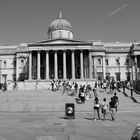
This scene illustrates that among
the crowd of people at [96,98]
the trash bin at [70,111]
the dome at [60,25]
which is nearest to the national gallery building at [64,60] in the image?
the dome at [60,25]

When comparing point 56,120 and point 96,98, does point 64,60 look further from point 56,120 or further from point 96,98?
point 56,120

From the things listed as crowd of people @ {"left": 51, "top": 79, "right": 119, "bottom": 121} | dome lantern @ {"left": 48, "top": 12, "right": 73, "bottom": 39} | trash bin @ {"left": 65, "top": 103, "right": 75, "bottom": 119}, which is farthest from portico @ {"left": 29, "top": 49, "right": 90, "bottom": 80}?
trash bin @ {"left": 65, "top": 103, "right": 75, "bottom": 119}

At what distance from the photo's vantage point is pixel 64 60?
5328cm

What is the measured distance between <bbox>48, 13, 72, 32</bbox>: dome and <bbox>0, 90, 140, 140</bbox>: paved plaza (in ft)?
136

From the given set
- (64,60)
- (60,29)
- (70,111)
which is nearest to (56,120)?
(70,111)

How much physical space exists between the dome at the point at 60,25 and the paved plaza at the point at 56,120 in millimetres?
41431

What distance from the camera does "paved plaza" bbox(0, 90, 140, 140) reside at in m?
10.2

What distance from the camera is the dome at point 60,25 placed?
2615 inches

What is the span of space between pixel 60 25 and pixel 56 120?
176 feet

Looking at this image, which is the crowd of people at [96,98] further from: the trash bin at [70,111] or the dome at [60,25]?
the dome at [60,25]

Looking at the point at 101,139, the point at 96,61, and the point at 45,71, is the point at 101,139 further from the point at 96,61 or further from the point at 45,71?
the point at 96,61

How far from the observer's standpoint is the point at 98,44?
64.4m

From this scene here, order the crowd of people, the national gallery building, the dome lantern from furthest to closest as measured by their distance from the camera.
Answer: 1. the dome lantern
2. the national gallery building
3. the crowd of people

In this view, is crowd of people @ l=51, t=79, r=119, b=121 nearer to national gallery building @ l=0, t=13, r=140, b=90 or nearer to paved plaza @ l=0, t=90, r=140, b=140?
paved plaza @ l=0, t=90, r=140, b=140
